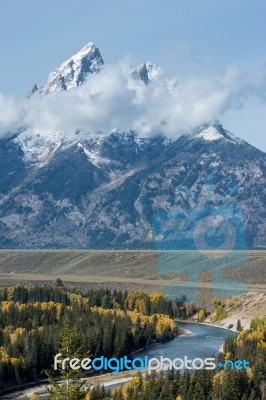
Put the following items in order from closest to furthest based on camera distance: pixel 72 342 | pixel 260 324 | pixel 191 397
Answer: pixel 72 342
pixel 191 397
pixel 260 324

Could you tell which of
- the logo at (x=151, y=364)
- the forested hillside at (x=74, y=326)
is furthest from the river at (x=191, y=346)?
the logo at (x=151, y=364)

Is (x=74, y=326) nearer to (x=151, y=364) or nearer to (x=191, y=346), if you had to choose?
(x=151, y=364)

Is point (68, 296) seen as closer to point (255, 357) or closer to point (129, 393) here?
point (255, 357)

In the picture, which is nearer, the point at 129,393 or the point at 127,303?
the point at 129,393

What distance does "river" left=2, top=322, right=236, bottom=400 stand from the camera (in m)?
117

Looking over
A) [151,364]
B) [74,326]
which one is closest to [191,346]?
[151,364]

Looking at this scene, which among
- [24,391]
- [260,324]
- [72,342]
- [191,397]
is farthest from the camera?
[260,324]

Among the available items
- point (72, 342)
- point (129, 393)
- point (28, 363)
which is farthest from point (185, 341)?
point (72, 342)

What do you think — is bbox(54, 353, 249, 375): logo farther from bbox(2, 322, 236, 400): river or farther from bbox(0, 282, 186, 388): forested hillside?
bbox(2, 322, 236, 400): river

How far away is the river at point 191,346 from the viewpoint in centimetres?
11729

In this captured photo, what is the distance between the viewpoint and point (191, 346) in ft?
420

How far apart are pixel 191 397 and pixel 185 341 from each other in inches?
2153

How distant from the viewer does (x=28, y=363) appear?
4038 inches

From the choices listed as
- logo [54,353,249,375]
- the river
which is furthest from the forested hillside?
the river
